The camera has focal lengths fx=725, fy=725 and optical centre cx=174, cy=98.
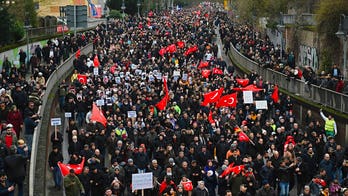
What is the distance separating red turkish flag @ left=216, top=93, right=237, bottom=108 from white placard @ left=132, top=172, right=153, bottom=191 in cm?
957

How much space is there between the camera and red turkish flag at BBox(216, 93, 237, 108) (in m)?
26.4

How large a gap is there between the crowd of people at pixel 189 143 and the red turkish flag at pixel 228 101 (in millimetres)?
272

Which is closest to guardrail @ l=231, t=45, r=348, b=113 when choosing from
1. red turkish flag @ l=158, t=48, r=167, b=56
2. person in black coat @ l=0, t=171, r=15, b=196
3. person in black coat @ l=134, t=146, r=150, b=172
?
red turkish flag @ l=158, t=48, r=167, b=56

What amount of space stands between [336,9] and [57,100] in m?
14.4

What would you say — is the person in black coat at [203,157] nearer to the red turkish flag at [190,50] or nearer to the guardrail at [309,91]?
the guardrail at [309,91]

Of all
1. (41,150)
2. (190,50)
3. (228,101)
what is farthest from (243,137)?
(190,50)

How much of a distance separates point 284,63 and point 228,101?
39.9 ft

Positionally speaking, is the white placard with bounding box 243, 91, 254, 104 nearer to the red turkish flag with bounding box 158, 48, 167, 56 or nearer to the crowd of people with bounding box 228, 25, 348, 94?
the crowd of people with bounding box 228, 25, 348, 94

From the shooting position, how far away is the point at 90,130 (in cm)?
2200

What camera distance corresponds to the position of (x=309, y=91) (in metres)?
29.2

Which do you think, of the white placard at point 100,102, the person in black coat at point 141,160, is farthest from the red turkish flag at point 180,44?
the person in black coat at point 141,160

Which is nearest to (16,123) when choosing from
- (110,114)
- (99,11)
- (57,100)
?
(110,114)

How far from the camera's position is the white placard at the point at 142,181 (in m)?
17.3

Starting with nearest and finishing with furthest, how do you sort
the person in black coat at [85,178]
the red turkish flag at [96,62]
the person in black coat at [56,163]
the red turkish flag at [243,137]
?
the person in black coat at [85,178]
the person in black coat at [56,163]
the red turkish flag at [243,137]
the red turkish flag at [96,62]
